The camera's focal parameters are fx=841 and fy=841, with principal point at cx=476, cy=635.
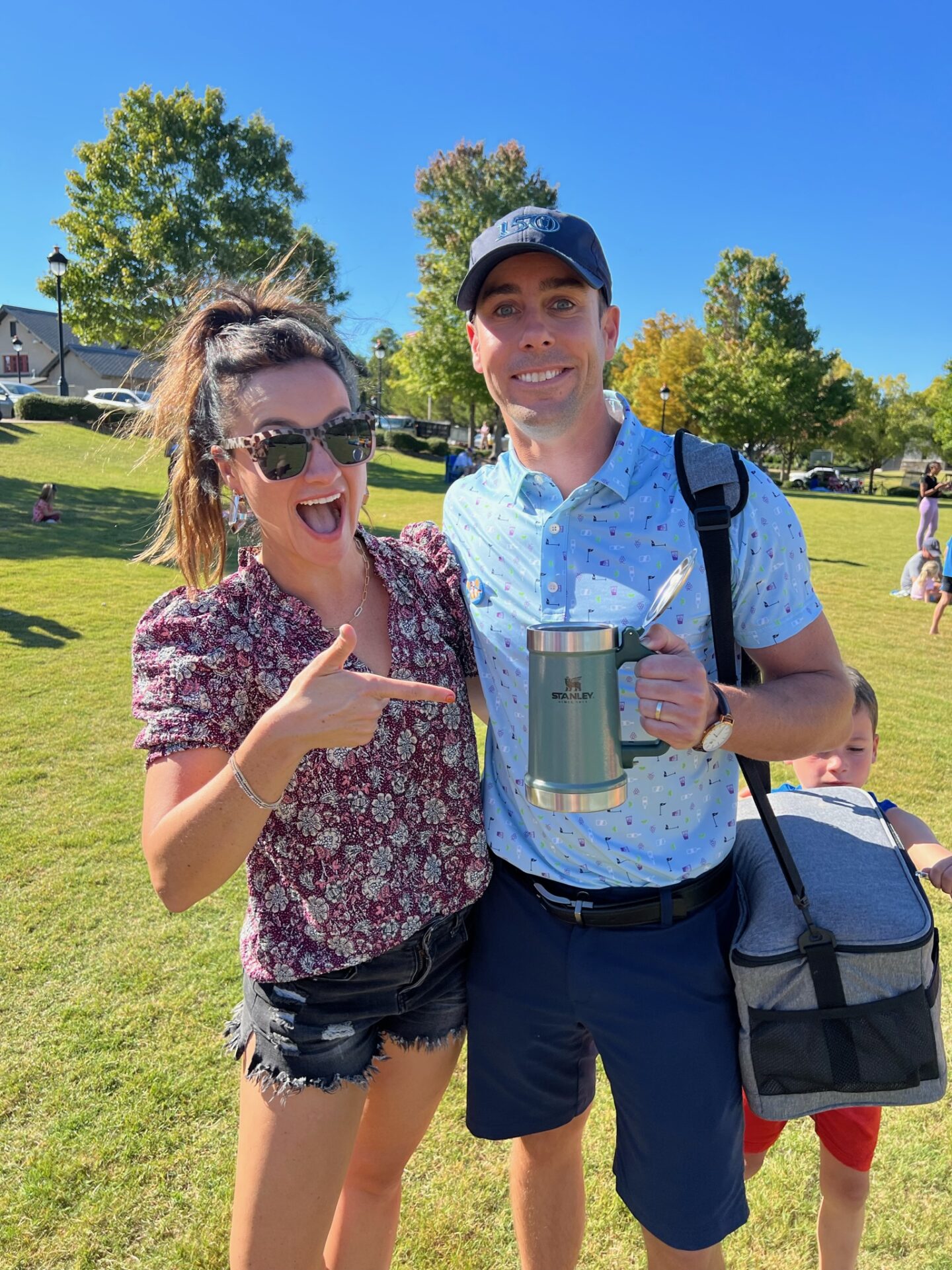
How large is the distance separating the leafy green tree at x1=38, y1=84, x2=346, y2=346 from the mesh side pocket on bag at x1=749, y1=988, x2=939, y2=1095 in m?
31.6

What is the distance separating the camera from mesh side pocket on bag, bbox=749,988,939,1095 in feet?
6.20

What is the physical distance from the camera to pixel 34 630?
9.55m

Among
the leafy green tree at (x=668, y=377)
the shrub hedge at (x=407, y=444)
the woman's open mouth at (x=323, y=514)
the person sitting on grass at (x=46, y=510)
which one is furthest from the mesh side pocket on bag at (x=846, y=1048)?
the leafy green tree at (x=668, y=377)

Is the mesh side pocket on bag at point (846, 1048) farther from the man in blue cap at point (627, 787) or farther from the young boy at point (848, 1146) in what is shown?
the young boy at point (848, 1146)

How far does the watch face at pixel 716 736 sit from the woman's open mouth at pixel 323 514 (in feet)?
3.20

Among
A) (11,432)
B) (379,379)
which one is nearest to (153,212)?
(11,432)

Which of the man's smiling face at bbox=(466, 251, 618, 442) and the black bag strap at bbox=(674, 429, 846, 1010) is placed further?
the man's smiling face at bbox=(466, 251, 618, 442)

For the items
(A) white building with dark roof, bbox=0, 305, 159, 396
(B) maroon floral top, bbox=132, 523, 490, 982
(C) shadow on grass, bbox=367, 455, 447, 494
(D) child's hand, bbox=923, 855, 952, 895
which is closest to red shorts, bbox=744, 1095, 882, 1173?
(D) child's hand, bbox=923, 855, 952, 895

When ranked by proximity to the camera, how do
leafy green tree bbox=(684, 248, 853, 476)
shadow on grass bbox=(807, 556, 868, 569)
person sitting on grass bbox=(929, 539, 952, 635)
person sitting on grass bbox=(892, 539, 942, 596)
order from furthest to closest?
1. leafy green tree bbox=(684, 248, 853, 476)
2. shadow on grass bbox=(807, 556, 868, 569)
3. person sitting on grass bbox=(892, 539, 942, 596)
4. person sitting on grass bbox=(929, 539, 952, 635)

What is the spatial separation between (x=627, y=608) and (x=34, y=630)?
9281mm

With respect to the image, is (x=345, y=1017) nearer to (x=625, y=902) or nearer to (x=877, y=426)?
(x=625, y=902)

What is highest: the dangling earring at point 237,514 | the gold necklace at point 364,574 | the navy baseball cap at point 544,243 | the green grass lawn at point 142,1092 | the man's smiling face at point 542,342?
the navy baseball cap at point 544,243

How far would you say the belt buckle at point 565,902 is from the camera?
2078 mm

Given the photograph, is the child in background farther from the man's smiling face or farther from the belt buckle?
the belt buckle
